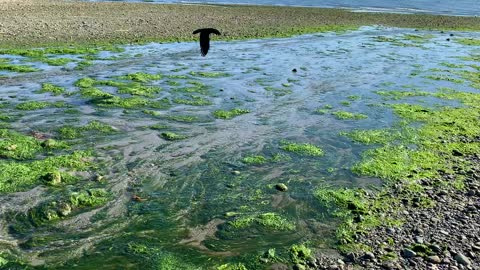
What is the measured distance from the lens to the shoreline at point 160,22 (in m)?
30.0

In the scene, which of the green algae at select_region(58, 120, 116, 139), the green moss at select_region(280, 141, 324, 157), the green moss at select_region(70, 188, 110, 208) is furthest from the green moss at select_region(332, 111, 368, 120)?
the green moss at select_region(70, 188, 110, 208)

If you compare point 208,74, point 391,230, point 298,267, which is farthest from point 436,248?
point 208,74

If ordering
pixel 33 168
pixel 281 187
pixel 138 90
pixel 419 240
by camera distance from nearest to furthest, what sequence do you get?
pixel 419 240
pixel 281 187
pixel 33 168
pixel 138 90

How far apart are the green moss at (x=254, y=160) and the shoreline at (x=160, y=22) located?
63.8 ft

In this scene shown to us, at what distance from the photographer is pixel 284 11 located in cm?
5053

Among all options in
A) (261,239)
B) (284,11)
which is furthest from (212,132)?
(284,11)

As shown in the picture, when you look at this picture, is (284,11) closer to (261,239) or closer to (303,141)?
(303,141)

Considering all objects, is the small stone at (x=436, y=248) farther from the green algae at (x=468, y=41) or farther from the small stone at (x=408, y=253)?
the green algae at (x=468, y=41)

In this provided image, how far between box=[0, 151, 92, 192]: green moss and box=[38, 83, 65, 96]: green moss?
6.58 metres

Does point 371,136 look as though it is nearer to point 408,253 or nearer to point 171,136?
point 171,136

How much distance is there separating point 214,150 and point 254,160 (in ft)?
4.54

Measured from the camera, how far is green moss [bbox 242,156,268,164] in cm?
1259

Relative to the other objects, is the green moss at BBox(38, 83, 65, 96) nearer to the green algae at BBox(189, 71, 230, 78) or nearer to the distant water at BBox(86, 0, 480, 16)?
the green algae at BBox(189, 71, 230, 78)

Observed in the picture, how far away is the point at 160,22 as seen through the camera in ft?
123
